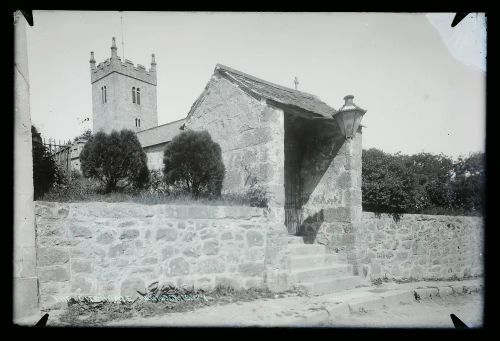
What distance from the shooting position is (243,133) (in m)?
7.68

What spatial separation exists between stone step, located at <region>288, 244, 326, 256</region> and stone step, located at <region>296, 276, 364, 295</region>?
0.88 meters

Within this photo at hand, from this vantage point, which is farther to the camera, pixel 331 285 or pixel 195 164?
pixel 195 164

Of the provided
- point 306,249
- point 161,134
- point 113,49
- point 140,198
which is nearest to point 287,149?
point 306,249

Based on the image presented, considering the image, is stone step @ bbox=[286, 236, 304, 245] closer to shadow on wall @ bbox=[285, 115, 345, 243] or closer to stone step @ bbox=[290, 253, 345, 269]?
shadow on wall @ bbox=[285, 115, 345, 243]

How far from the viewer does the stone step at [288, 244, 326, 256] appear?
7.56 m

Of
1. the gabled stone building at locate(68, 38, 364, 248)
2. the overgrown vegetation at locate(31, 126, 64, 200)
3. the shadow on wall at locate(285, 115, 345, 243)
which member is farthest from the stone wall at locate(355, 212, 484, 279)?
the overgrown vegetation at locate(31, 126, 64, 200)

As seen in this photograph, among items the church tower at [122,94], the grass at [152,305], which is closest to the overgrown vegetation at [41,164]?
the grass at [152,305]

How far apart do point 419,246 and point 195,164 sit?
6894 mm

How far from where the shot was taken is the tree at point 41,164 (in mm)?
6715

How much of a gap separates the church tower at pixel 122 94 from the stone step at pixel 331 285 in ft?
128

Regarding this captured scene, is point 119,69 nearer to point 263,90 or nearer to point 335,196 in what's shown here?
point 263,90

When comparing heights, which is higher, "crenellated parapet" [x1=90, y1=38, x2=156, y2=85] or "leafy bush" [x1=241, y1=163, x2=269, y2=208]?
"crenellated parapet" [x1=90, y1=38, x2=156, y2=85]

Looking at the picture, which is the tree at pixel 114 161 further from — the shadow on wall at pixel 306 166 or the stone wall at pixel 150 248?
the stone wall at pixel 150 248

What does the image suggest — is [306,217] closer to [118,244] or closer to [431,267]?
[431,267]
